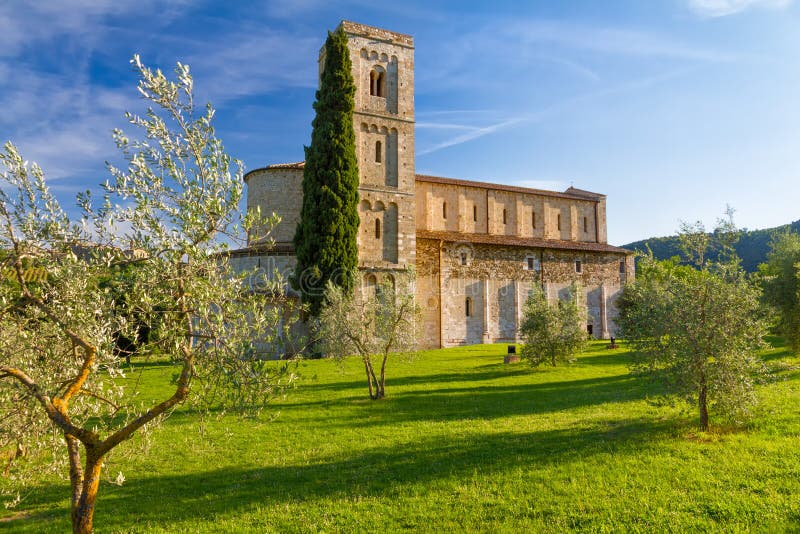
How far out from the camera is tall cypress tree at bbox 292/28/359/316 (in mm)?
28719

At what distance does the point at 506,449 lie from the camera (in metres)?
11.0

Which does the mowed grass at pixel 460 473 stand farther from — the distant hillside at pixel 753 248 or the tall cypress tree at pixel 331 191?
the distant hillside at pixel 753 248

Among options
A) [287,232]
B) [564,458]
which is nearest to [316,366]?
[287,232]

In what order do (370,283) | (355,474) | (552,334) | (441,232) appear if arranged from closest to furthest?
(355,474) < (552,334) < (370,283) < (441,232)

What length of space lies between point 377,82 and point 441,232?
11.5 meters

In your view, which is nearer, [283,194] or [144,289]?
[144,289]

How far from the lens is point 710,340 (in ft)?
35.1

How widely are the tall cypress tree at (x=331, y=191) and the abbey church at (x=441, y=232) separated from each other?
252cm

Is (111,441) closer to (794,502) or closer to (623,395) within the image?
(794,502)

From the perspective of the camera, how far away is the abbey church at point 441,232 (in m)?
33.5

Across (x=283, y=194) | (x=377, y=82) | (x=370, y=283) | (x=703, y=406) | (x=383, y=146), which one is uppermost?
(x=377, y=82)

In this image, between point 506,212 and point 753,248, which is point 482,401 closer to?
point 506,212

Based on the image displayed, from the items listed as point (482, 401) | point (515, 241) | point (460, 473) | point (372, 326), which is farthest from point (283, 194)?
point (460, 473)

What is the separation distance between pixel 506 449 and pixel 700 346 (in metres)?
4.65
